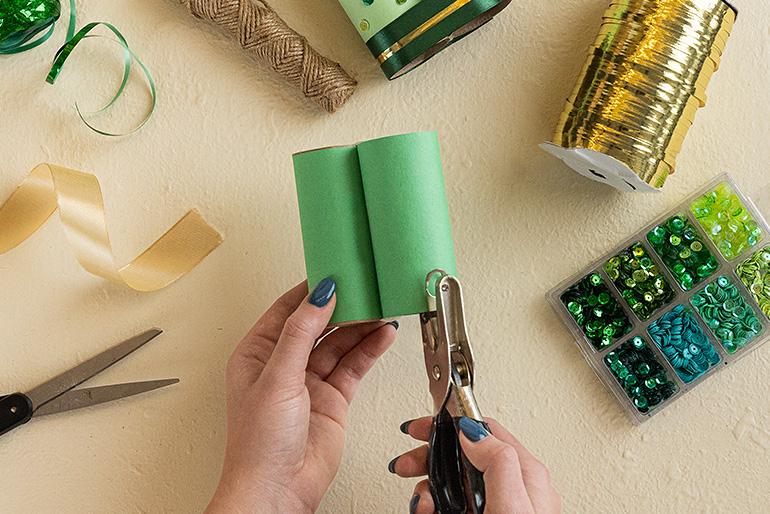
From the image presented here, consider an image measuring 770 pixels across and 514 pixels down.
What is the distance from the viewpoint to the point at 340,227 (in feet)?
2.56

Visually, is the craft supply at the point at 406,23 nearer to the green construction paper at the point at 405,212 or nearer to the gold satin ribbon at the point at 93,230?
the green construction paper at the point at 405,212

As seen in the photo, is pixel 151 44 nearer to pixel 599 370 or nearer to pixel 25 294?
pixel 25 294

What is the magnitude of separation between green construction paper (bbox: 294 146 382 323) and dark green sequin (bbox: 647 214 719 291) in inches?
14.1

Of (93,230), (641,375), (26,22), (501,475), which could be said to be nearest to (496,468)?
(501,475)

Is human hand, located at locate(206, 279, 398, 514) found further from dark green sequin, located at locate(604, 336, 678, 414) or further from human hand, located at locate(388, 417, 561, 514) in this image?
dark green sequin, located at locate(604, 336, 678, 414)

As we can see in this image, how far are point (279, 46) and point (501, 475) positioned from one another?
536 mm

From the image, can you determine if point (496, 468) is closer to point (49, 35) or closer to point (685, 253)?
point (685, 253)

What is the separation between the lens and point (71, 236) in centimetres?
94

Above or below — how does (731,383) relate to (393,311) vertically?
below

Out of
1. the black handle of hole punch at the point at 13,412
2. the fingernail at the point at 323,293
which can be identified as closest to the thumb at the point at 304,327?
the fingernail at the point at 323,293

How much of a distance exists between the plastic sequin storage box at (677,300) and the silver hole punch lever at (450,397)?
233 millimetres

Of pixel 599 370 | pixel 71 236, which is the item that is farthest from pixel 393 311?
pixel 71 236

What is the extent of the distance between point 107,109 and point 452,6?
0.43 m

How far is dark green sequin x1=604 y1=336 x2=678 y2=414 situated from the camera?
36.6 inches
